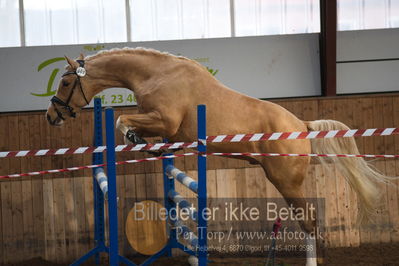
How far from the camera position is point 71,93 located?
414 centimetres

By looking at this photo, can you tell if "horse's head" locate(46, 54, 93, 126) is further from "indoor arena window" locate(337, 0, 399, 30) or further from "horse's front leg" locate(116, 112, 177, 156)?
"indoor arena window" locate(337, 0, 399, 30)

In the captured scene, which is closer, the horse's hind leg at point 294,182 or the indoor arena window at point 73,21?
the horse's hind leg at point 294,182

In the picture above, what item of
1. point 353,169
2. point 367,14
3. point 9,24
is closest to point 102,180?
point 353,169

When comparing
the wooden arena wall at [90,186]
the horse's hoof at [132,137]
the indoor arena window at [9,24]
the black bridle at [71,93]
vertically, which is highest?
the indoor arena window at [9,24]

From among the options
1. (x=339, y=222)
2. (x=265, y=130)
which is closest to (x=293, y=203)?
(x=265, y=130)

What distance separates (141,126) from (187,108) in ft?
1.35

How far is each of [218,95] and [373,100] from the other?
2.51 meters

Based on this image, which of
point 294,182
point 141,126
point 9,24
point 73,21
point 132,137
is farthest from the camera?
point 73,21

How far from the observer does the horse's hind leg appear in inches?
170

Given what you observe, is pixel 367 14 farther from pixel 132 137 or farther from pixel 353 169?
pixel 132 137

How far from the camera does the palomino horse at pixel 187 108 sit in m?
4.04

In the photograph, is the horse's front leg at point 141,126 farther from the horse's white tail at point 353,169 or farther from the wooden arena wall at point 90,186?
the wooden arena wall at point 90,186

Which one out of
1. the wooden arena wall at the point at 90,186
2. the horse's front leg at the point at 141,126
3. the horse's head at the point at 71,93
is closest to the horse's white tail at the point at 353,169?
the wooden arena wall at the point at 90,186

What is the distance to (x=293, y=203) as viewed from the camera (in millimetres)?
4418
